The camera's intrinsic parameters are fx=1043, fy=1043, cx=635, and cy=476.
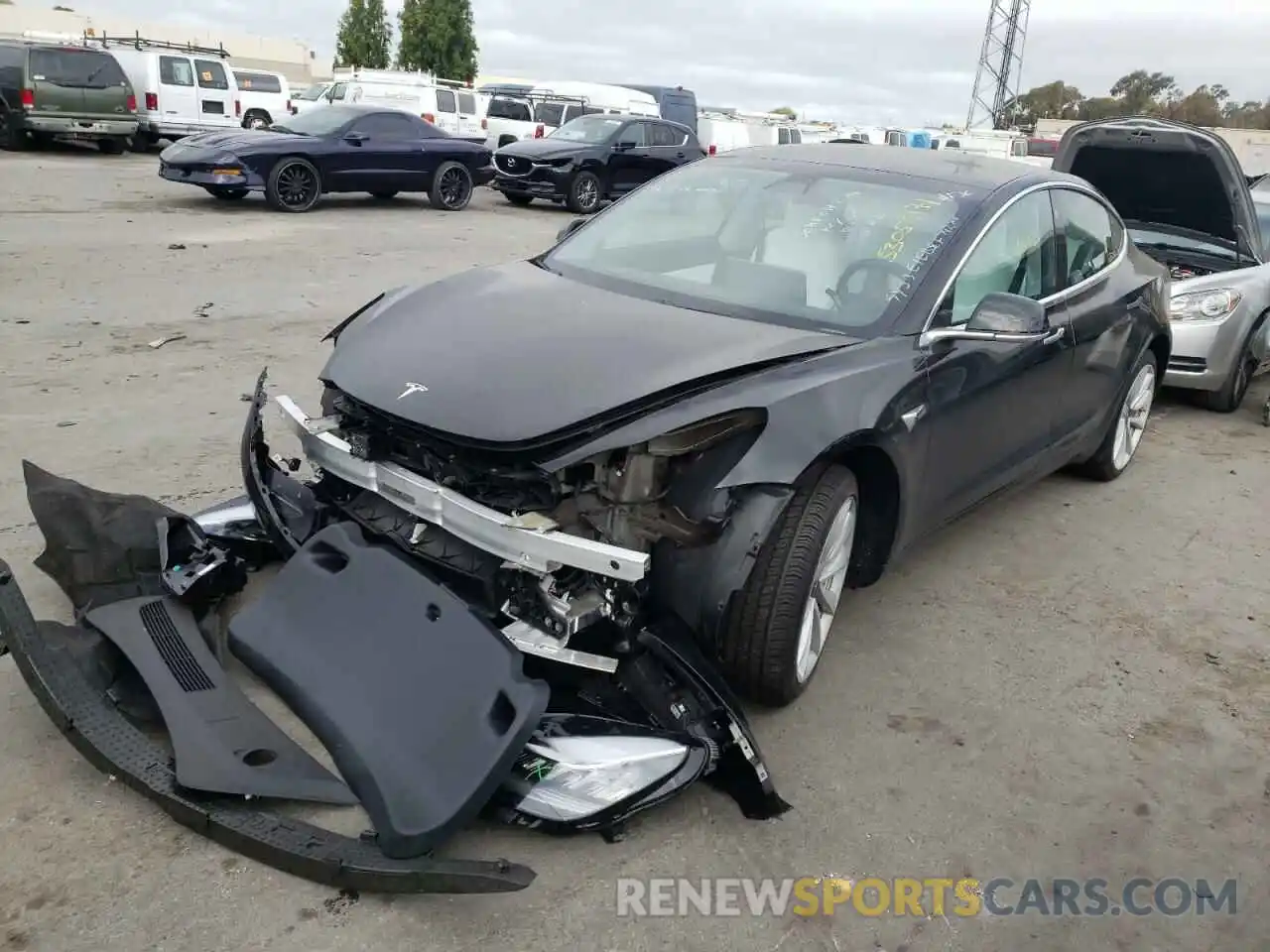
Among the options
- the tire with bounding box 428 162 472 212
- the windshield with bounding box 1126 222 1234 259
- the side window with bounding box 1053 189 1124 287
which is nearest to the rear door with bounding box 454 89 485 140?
the tire with bounding box 428 162 472 212

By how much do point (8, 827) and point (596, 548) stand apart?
1616 mm

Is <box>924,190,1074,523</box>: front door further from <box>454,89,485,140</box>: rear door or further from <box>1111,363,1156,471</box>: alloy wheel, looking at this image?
<box>454,89,485,140</box>: rear door

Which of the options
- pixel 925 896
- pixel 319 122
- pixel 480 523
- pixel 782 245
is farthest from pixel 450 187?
pixel 925 896

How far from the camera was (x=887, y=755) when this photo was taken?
321cm

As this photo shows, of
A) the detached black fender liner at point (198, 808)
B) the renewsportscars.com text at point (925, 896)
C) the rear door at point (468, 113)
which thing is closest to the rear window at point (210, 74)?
the rear door at point (468, 113)

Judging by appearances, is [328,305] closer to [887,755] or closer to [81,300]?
[81,300]

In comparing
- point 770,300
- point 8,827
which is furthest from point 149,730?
point 770,300

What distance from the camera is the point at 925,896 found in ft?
8.73

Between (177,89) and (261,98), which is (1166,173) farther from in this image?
(261,98)

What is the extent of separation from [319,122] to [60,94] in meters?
7.55

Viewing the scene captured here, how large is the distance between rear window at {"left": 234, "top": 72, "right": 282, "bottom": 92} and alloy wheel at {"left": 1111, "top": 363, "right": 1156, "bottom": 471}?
21.4m

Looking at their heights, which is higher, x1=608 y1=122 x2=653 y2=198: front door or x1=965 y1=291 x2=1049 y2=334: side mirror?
x1=965 y1=291 x2=1049 y2=334: side mirror

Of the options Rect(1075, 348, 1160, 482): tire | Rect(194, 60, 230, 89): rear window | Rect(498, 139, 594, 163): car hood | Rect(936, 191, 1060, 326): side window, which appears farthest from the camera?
Rect(194, 60, 230, 89): rear window

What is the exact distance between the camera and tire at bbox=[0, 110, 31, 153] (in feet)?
62.3
